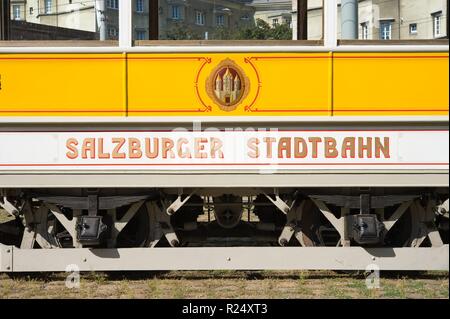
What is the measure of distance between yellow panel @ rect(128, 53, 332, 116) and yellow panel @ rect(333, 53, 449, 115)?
144mm

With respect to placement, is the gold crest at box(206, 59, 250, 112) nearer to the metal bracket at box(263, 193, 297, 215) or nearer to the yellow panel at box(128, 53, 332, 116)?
the yellow panel at box(128, 53, 332, 116)

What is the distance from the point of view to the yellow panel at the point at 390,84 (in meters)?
6.58

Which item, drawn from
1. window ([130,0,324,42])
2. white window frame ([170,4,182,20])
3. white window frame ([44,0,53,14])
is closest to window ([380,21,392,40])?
window ([130,0,324,42])

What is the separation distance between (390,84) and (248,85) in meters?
1.26

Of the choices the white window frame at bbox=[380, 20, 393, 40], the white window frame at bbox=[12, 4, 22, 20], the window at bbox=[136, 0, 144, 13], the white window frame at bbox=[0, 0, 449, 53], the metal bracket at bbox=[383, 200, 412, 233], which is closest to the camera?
the white window frame at bbox=[0, 0, 449, 53]

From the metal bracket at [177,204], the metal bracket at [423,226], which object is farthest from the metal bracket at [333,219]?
the metal bracket at [177,204]

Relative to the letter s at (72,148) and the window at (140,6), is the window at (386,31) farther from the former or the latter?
the letter s at (72,148)

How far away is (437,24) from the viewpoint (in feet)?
22.7

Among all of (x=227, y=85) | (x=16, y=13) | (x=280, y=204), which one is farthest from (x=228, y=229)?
(x=16, y=13)

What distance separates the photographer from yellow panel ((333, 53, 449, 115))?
6578 mm

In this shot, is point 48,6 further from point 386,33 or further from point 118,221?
point 386,33

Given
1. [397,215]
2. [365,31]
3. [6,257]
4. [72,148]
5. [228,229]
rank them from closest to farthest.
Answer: [72,148] < [365,31] < [6,257] < [397,215] < [228,229]
